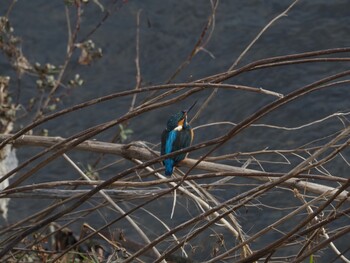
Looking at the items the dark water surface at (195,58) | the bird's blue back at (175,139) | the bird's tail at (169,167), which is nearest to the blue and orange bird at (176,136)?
the bird's blue back at (175,139)

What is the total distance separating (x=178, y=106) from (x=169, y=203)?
644 millimetres

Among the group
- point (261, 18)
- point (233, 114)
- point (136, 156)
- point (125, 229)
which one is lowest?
point (125, 229)

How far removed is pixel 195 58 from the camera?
5.93m

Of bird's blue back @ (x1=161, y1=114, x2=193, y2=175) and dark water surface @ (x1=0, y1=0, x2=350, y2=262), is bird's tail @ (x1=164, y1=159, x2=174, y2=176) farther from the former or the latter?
dark water surface @ (x1=0, y1=0, x2=350, y2=262)

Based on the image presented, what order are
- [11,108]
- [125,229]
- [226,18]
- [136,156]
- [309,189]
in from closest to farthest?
[309,189] → [136,156] → [11,108] → [125,229] → [226,18]

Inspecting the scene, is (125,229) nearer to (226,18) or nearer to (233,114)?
(233,114)

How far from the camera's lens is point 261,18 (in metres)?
6.00

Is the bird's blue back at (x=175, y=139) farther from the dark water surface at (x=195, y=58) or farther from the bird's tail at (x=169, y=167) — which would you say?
the dark water surface at (x=195, y=58)

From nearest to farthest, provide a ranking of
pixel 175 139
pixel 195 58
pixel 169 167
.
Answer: pixel 169 167
pixel 175 139
pixel 195 58

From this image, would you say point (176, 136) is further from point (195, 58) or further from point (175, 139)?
point (195, 58)

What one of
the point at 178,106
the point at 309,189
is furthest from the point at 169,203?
the point at 309,189

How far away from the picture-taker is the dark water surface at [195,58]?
Result: 552cm

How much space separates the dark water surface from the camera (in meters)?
5.52

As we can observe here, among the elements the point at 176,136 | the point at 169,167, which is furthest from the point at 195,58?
the point at 169,167
